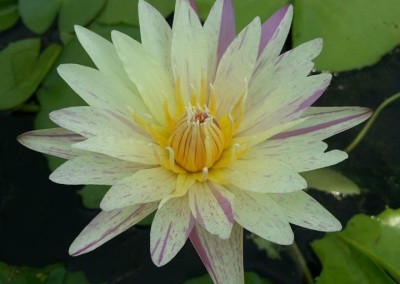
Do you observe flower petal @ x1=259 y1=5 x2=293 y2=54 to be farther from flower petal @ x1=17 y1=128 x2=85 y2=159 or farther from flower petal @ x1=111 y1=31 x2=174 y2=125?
flower petal @ x1=17 y1=128 x2=85 y2=159

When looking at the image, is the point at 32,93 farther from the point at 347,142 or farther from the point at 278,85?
the point at 347,142

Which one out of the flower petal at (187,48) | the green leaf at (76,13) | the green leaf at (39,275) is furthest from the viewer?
the green leaf at (76,13)

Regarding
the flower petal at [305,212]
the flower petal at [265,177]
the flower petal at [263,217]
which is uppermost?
the flower petal at [265,177]

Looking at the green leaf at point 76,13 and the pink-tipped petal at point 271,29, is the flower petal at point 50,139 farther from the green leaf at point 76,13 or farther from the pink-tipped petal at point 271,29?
the green leaf at point 76,13

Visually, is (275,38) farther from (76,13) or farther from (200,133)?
(76,13)

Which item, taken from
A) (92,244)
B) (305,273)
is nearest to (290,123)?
(92,244)

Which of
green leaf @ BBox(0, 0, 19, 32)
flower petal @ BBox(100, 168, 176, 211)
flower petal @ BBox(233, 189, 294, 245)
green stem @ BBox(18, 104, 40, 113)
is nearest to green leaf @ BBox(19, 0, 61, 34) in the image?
green leaf @ BBox(0, 0, 19, 32)

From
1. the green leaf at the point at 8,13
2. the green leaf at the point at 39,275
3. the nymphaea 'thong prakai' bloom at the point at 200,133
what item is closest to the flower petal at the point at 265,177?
the nymphaea 'thong prakai' bloom at the point at 200,133
